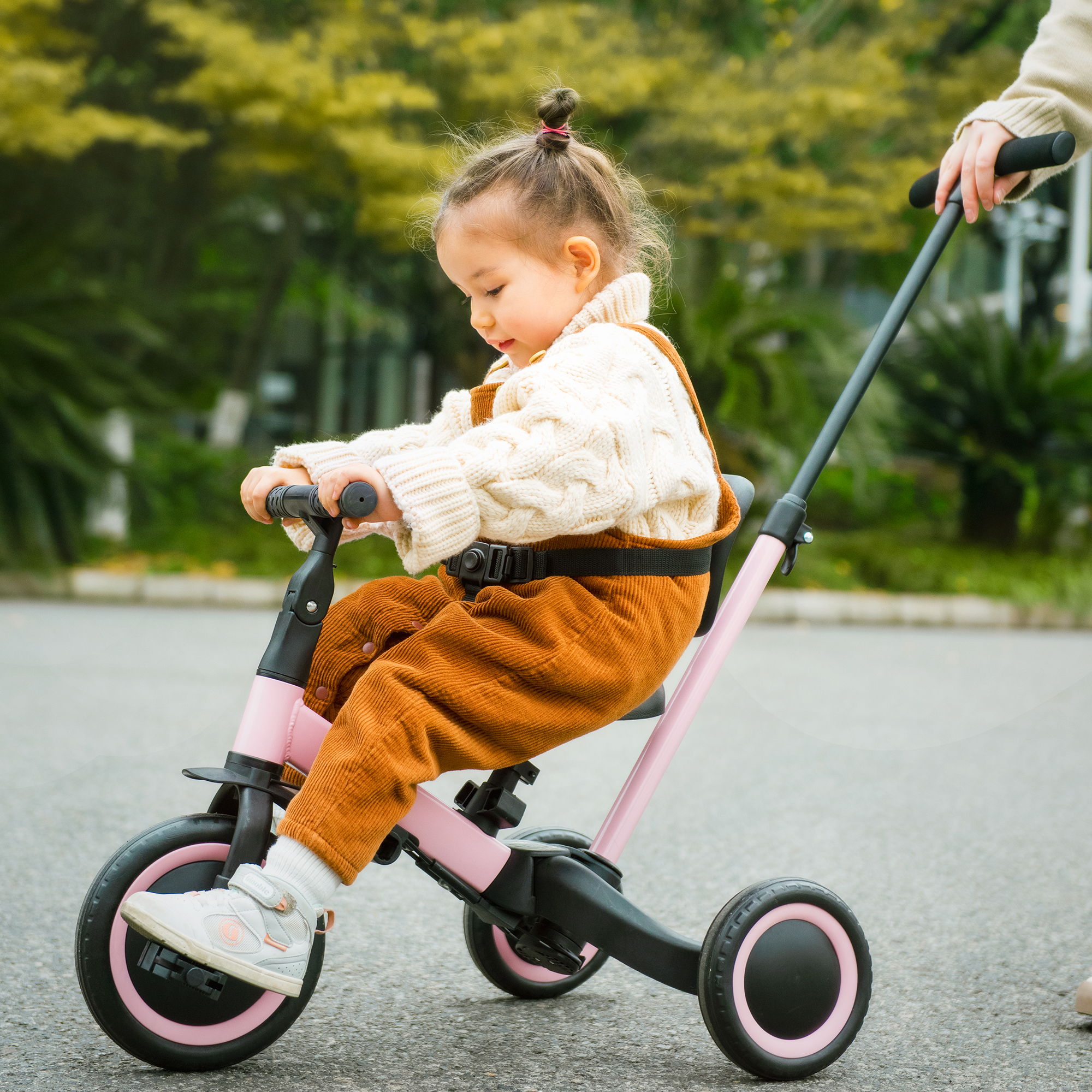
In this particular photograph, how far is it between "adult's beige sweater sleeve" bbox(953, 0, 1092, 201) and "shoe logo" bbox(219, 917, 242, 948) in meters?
1.61

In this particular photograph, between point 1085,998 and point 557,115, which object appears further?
point 1085,998

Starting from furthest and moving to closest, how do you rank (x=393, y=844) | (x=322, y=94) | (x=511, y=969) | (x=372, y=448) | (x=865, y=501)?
(x=865, y=501), (x=322, y=94), (x=511, y=969), (x=372, y=448), (x=393, y=844)

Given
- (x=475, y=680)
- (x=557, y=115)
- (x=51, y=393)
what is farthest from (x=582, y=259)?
(x=51, y=393)

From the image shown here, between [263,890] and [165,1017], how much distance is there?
28 cm

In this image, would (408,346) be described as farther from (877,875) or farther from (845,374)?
(877,875)

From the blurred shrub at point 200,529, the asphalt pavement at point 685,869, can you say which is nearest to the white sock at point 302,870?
the asphalt pavement at point 685,869

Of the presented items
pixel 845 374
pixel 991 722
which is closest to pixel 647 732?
pixel 991 722

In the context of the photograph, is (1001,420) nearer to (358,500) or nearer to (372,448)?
(372,448)

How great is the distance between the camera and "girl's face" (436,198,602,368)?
1.89m

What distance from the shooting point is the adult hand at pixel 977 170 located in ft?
6.73

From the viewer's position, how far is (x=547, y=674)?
1.70 meters

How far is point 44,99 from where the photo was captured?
9.70 metres

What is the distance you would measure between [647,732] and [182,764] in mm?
1721

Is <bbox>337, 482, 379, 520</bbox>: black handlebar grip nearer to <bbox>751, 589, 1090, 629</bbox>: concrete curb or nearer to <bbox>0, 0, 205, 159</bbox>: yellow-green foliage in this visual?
<bbox>751, 589, 1090, 629</bbox>: concrete curb
